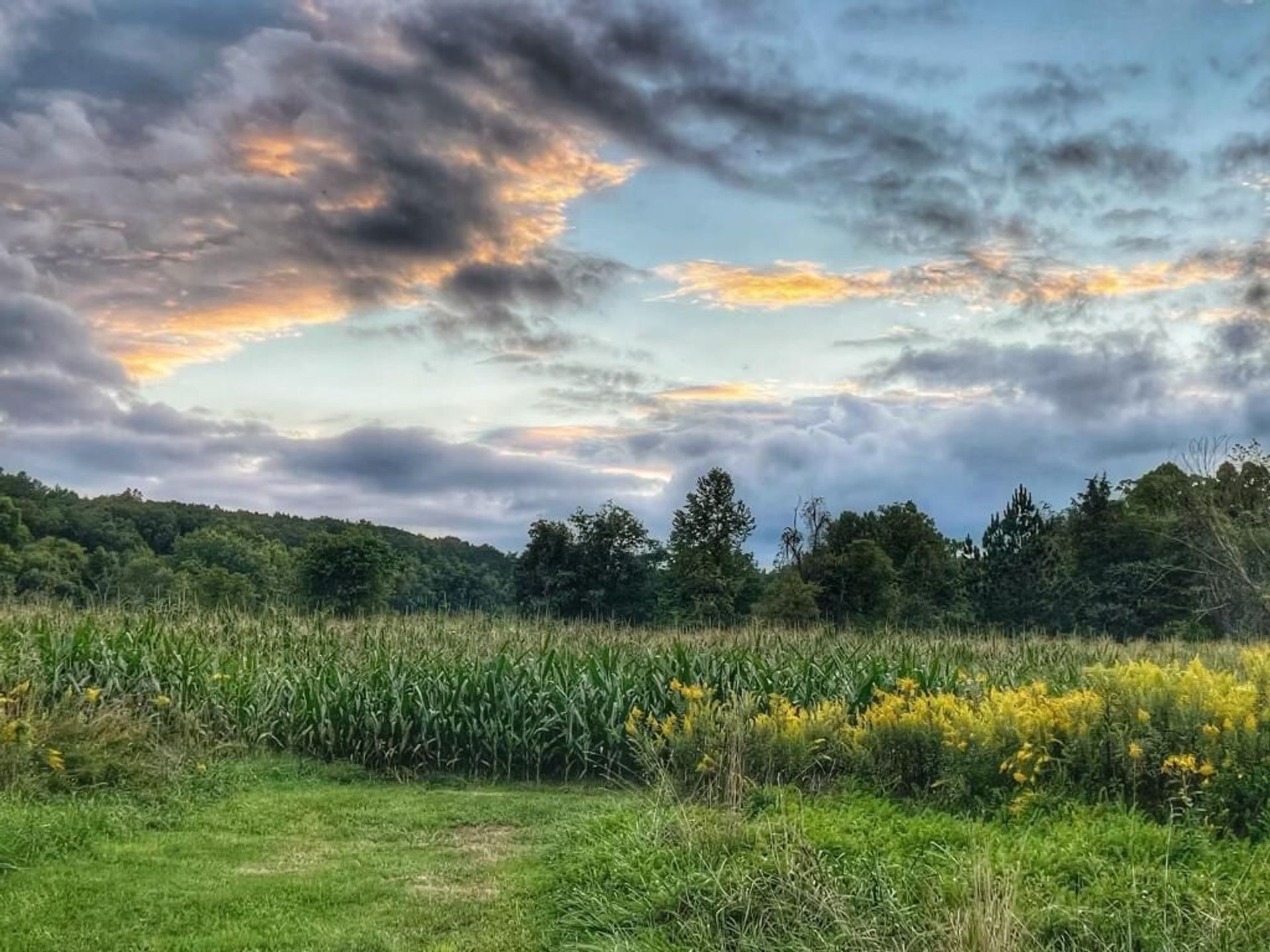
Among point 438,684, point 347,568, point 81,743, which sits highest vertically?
point 347,568

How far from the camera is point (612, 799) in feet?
31.7

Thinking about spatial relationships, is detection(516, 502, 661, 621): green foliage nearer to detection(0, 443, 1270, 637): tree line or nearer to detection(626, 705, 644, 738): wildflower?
detection(0, 443, 1270, 637): tree line

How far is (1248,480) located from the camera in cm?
4253

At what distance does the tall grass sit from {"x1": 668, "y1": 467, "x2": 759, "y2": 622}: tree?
3272 centimetres

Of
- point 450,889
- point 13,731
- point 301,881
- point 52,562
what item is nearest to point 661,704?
point 450,889

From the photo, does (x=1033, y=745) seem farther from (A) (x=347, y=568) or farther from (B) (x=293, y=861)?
(A) (x=347, y=568)

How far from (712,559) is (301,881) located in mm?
49125

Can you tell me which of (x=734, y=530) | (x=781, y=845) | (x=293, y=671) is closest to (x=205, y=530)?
(x=734, y=530)

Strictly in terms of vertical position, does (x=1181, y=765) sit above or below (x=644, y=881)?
above

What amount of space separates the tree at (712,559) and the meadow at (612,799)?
3394 centimetres

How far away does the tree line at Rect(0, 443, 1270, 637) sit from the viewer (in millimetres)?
46250

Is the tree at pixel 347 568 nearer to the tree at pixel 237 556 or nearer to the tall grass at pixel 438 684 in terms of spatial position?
the tree at pixel 237 556

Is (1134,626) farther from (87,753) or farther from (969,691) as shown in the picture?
→ (87,753)

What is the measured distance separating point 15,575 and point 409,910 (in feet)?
140
